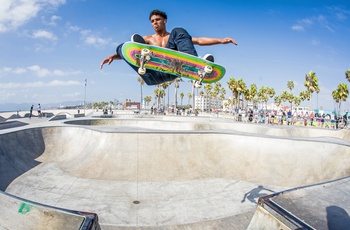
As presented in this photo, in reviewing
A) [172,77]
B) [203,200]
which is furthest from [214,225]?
[172,77]

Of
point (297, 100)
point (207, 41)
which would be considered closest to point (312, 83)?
point (297, 100)

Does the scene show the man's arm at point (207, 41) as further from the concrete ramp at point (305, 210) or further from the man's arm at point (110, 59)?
the concrete ramp at point (305, 210)

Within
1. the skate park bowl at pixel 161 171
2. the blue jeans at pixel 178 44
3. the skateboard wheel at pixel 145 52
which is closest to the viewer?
the skate park bowl at pixel 161 171

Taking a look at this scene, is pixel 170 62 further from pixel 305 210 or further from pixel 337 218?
pixel 337 218

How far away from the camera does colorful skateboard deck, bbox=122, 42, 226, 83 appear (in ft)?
29.7

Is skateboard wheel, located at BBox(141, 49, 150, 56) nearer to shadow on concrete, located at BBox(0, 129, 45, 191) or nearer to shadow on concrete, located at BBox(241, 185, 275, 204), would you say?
shadow on concrete, located at BBox(241, 185, 275, 204)

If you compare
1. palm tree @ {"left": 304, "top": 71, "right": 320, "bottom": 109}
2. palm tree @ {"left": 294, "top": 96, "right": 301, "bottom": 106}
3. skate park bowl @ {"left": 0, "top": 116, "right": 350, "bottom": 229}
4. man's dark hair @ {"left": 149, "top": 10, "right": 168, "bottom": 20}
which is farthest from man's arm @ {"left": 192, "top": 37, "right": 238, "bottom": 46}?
palm tree @ {"left": 294, "top": 96, "right": 301, "bottom": 106}

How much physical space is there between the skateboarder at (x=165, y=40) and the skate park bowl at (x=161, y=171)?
3633 mm

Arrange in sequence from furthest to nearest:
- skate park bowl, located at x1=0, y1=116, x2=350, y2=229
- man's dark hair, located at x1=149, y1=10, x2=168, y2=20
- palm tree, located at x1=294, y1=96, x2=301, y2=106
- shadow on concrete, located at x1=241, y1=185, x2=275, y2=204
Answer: palm tree, located at x1=294, y1=96, x2=301, y2=106 → man's dark hair, located at x1=149, y1=10, x2=168, y2=20 → shadow on concrete, located at x1=241, y1=185, x2=275, y2=204 → skate park bowl, located at x1=0, y1=116, x2=350, y2=229

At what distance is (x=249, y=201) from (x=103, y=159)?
21.2 feet

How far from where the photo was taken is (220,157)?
11203 millimetres

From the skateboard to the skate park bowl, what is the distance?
3.41 metres

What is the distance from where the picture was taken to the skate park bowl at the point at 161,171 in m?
7.06

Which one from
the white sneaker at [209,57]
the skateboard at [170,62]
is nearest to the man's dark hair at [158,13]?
the skateboard at [170,62]
